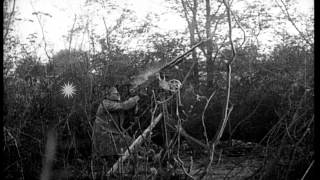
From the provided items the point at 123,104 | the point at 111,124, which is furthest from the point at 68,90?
the point at 111,124

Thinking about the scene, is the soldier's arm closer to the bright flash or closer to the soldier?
the soldier

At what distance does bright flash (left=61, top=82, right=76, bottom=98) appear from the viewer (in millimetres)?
3759

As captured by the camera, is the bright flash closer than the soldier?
No

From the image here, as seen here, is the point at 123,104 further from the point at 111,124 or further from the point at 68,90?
the point at 68,90

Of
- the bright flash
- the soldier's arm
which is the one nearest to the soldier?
the soldier's arm

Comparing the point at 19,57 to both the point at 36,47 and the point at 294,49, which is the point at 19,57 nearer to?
the point at 36,47

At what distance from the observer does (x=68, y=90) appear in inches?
150

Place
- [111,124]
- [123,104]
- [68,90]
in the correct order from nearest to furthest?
[68,90], [123,104], [111,124]

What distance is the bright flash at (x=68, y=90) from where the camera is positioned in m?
3.76

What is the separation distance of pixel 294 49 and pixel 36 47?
400 centimetres

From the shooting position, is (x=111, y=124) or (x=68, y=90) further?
(x=111, y=124)

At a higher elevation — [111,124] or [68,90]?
[68,90]

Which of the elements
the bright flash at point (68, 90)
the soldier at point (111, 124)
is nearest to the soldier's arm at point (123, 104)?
the soldier at point (111, 124)

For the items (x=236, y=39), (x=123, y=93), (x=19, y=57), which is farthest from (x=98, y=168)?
(x=236, y=39)
